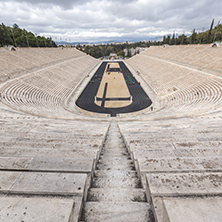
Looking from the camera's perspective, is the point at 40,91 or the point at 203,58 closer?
the point at 40,91

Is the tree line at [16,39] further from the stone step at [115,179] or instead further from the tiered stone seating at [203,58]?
the stone step at [115,179]

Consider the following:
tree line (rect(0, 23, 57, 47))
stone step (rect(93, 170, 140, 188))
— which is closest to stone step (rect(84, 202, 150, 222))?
stone step (rect(93, 170, 140, 188))

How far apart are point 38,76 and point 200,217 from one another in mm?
32943

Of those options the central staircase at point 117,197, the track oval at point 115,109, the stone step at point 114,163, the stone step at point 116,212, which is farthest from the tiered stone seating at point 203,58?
the stone step at point 116,212

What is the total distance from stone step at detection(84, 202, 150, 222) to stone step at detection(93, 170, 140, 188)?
0.70 m

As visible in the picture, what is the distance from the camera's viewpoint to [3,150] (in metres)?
4.20

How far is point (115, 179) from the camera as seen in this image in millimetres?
3352

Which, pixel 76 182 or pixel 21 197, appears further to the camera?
pixel 76 182

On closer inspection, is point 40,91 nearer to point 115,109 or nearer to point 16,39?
point 115,109

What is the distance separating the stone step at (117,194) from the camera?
8.64 feet

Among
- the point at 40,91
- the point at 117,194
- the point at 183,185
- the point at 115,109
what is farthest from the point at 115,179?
the point at 40,91

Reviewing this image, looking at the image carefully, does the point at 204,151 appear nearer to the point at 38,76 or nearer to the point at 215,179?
the point at 215,179

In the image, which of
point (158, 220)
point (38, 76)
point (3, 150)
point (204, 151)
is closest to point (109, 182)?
point (158, 220)

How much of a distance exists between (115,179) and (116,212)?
112cm
